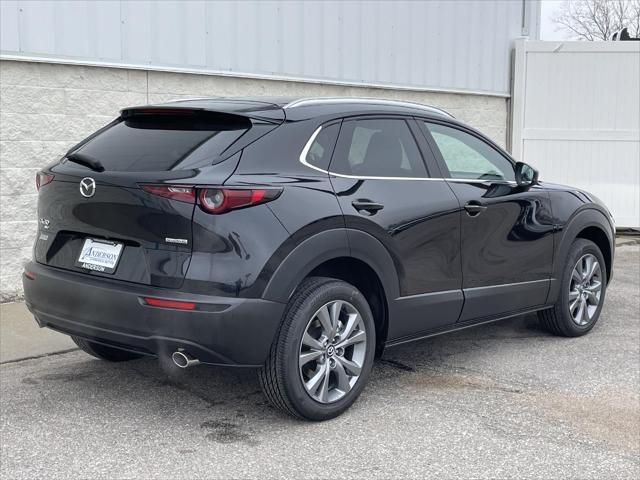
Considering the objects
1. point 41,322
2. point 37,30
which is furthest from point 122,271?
point 37,30

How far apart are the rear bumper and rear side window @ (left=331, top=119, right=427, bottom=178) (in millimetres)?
991

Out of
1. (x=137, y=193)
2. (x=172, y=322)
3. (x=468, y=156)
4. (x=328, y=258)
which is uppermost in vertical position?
Answer: (x=468, y=156)

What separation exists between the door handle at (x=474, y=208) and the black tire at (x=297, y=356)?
3.67 feet

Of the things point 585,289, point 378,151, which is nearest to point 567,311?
point 585,289

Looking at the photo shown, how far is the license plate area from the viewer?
160 inches

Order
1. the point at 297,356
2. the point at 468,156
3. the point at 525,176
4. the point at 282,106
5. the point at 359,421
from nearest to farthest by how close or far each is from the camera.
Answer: the point at 297,356, the point at 359,421, the point at 282,106, the point at 468,156, the point at 525,176

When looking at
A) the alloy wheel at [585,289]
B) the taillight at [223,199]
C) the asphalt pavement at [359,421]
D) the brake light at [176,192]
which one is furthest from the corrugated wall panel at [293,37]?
the alloy wheel at [585,289]

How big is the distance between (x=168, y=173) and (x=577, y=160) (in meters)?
9.02

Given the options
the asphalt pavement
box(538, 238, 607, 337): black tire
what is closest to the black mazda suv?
the asphalt pavement

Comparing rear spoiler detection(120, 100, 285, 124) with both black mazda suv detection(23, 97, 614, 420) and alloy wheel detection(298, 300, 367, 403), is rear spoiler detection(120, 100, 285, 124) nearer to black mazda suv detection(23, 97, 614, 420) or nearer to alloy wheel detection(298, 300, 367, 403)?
black mazda suv detection(23, 97, 614, 420)

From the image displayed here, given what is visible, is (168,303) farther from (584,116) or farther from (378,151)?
(584,116)

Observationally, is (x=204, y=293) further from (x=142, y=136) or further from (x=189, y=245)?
(x=142, y=136)

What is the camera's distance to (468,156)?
212 inches

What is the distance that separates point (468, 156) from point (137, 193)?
2.37m
